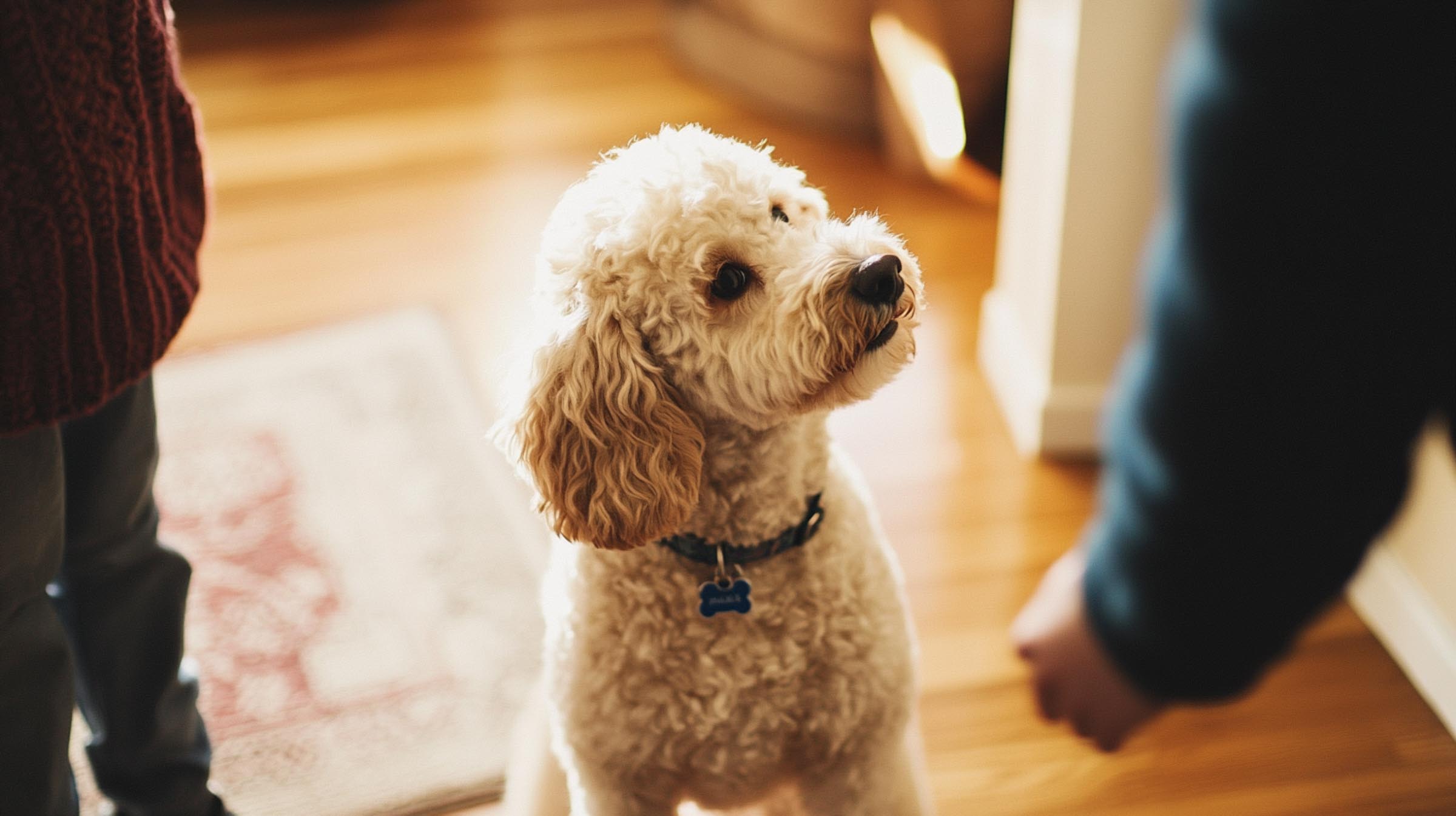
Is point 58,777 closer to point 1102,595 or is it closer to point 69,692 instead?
point 69,692

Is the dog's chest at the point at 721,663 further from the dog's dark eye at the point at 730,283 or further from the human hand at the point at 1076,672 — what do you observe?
the human hand at the point at 1076,672

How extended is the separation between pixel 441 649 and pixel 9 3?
43.3 inches

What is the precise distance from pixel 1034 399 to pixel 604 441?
45.6 inches

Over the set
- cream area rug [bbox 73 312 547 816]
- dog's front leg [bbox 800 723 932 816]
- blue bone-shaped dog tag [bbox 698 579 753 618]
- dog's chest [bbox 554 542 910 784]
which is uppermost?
blue bone-shaped dog tag [bbox 698 579 753 618]

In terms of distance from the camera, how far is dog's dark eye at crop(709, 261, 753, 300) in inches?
41.9

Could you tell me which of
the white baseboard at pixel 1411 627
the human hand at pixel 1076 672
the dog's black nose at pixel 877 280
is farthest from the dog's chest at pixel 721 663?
the white baseboard at pixel 1411 627

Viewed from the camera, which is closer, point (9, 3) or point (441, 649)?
point (9, 3)

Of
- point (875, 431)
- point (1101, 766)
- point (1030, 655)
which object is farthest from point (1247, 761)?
point (1030, 655)

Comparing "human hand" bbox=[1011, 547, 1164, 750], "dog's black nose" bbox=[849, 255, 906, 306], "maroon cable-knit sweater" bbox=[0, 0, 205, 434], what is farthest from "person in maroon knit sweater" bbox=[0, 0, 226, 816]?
"human hand" bbox=[1011, 547, 1164, 750]

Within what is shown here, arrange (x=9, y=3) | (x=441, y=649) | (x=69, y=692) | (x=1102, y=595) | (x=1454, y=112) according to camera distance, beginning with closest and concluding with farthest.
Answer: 1. (x=1454, y=112)
2. (x=1102, y=595)
3. (x=9, y=3)
4. (x=69, y=692)
5. (x=441, y=649)

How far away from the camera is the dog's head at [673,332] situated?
3.35 ft

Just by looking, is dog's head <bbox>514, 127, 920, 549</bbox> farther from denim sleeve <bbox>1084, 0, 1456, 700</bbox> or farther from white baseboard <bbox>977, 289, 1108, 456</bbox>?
white baseboard <bbox>977, 289, 1108, 456</bbox>

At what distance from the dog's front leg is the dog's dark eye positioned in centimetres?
48

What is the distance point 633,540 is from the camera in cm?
102
